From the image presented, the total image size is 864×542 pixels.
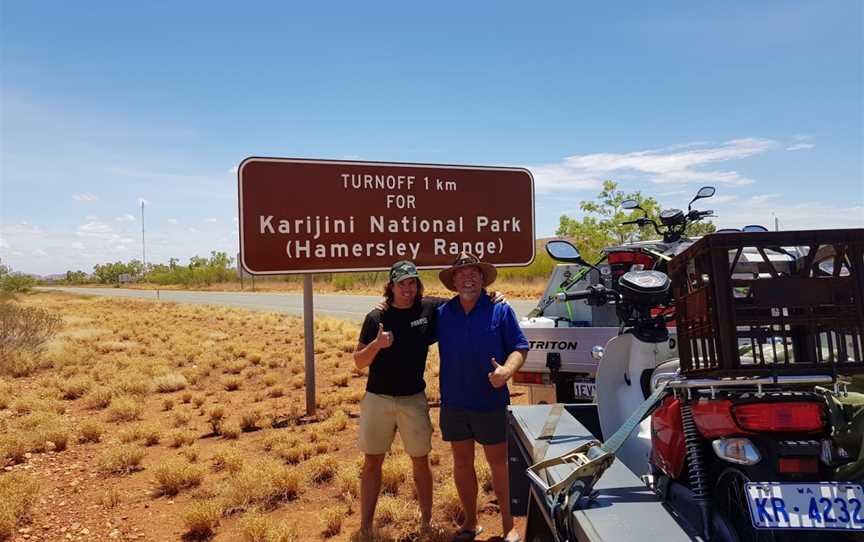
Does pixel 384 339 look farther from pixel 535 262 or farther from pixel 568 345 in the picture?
pixel 535 262

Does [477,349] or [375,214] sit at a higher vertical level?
[375,214]

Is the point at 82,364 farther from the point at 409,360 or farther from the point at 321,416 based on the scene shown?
the point at 409,360

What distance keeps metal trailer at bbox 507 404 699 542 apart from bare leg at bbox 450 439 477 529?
83cm

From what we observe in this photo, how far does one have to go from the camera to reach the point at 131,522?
531 cm

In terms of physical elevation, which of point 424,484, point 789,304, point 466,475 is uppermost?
point 789,304

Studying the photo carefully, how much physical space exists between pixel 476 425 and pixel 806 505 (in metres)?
2.42

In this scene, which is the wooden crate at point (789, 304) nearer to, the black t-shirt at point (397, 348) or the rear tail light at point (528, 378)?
the black t-shirt at point (397, 348)

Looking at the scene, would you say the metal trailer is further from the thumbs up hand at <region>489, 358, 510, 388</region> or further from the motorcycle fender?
the thumbs up hand at <region>489, 358, 510, 388</region>

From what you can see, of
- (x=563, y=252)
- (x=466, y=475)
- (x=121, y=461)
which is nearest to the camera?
(x=563, y=252)

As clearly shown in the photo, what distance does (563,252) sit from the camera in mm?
3727

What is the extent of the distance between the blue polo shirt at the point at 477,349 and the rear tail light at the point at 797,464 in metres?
2.12

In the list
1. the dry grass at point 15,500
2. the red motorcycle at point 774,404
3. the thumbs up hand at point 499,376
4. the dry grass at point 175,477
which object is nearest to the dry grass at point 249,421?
the dry grass at point 175,477

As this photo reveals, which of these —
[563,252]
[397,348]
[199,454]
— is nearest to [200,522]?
[397,348]

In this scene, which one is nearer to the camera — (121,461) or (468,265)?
(468,265)
